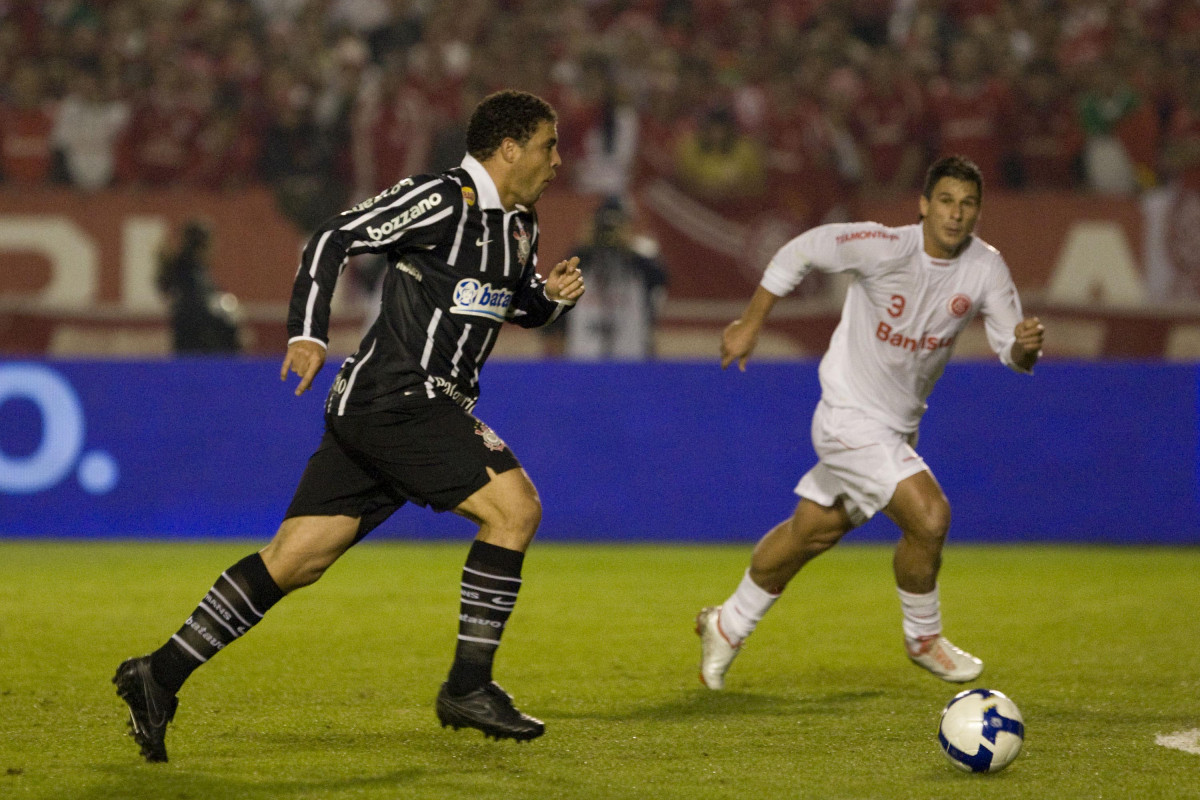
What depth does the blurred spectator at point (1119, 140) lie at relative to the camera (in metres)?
12.8

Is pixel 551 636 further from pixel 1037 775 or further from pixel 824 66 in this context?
pixel 824 66

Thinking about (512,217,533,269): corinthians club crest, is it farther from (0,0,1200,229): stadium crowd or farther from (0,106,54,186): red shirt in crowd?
(0,106,54,186): red shirt in crowd

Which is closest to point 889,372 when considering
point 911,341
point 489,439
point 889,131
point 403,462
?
point 911,341

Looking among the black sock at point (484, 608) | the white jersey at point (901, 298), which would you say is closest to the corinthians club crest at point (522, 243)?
the black sock at point (484, 608)

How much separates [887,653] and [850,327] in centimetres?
147

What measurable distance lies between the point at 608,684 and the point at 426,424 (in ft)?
5.27

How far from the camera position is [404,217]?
4535 mm

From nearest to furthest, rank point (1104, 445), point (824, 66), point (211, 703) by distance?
1. point (211, 703)
2. point (1104, 445)
3. point (824, 66)

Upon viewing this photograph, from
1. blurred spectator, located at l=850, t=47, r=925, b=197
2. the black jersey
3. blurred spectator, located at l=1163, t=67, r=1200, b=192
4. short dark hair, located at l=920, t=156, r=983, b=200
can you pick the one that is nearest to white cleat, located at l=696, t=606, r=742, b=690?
the black jersey

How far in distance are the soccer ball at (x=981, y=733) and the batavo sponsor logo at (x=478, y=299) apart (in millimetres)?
1741

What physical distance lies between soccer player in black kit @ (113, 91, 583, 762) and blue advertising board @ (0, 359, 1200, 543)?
552 centimetres

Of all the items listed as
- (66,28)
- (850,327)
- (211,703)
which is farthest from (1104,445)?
(66,28)

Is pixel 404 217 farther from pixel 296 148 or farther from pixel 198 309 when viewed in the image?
pixel 296 148

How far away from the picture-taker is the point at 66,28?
1477 cm
